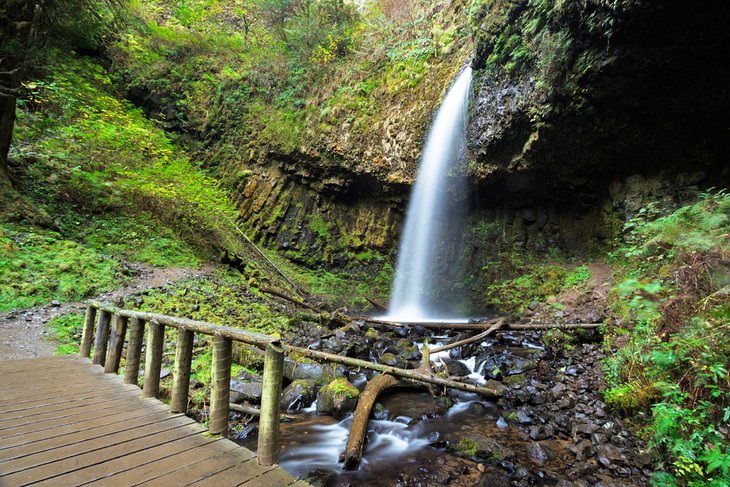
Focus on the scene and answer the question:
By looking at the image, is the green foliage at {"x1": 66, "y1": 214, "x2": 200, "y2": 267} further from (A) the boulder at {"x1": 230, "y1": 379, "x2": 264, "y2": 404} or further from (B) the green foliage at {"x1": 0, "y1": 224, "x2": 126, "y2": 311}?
(A) the boulder at {"x1": 230, "y1": 379, "x2": 264, "y2": 404}

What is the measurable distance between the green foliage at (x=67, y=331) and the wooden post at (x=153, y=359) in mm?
3133

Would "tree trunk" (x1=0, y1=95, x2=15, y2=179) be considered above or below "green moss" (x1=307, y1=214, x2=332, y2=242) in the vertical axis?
above

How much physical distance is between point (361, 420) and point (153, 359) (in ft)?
8.84

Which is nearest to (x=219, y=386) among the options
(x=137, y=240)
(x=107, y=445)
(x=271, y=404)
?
(x=271, y=404)

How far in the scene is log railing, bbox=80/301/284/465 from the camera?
2398 millimetres

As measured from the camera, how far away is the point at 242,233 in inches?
542

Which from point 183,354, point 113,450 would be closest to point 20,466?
point 113,450

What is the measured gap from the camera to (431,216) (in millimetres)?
13398

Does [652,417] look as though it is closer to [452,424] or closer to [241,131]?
[452,424]

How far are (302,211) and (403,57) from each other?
7.66 metres

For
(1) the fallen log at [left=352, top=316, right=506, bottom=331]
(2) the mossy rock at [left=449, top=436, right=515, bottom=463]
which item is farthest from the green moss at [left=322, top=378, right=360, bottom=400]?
(1) the fallen log at [left=352, top=316, right=506, bottom=331]

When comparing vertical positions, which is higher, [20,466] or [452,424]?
[20,466]

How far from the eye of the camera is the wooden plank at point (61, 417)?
2.60 m

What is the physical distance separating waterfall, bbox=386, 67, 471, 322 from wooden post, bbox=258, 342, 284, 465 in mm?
9213
